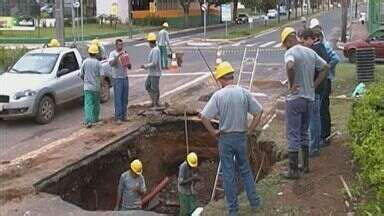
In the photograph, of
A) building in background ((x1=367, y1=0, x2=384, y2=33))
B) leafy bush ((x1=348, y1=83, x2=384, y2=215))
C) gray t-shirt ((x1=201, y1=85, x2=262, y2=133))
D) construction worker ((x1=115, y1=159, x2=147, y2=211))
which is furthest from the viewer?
building in background ((x1=367, y1=0, x2=384, y2=33))

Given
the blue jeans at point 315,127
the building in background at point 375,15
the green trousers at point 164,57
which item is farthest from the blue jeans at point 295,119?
the building in background at point 375,15

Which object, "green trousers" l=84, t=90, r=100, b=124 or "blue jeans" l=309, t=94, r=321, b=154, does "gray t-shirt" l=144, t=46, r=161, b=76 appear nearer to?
"green trousers" l=84, t=90, r=100, b=124

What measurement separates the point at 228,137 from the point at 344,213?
62.0 inches

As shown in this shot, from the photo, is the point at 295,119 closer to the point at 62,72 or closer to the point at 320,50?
the point at 320,50

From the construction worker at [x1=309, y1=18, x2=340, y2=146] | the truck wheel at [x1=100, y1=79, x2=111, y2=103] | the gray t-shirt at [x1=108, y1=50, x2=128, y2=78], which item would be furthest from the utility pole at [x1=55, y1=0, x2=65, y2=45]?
the construction worker at [x1=309, y1=18, x2=340, y2=146]

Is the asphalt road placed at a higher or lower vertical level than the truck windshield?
lower

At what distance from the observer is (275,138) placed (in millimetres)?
11844

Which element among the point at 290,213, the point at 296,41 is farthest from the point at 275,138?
the point at 290,213

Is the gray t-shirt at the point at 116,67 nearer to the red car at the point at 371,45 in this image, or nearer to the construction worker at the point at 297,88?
the construction worker at the point at 297,88

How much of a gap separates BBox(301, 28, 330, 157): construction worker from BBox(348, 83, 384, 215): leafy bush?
1.73ft

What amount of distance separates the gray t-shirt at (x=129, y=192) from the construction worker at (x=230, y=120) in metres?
3.14

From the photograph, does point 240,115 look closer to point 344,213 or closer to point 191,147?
point 344,213

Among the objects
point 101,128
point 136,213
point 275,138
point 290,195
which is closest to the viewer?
point 290,195

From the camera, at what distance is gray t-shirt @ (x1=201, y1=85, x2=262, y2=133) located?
286 inches
